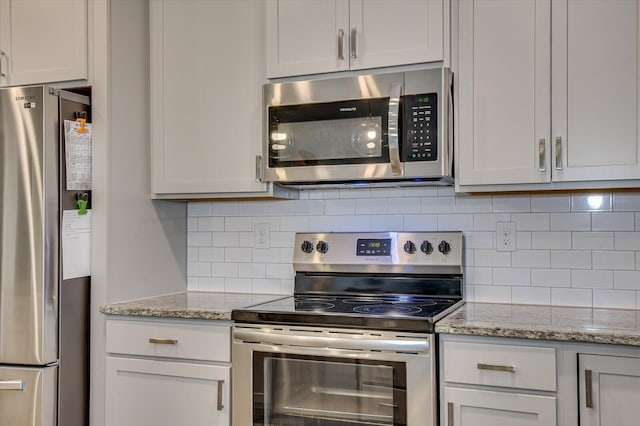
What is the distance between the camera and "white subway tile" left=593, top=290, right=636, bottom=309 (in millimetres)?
2328

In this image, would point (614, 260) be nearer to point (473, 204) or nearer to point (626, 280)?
point (626, 280)

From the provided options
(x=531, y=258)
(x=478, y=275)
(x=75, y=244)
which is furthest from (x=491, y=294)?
(x=75, y=244)

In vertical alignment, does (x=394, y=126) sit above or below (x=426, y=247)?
above

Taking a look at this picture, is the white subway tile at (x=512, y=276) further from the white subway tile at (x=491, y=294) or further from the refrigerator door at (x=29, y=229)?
the refrigerator door at (x=29, y=229)

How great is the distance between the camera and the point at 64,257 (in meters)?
2.35

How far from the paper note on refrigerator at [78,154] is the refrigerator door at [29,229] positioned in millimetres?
63

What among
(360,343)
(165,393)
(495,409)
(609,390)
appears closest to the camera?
(609,390)

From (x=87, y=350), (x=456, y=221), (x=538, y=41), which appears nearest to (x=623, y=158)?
(x=538, y=41)

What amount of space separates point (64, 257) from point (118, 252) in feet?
0.76

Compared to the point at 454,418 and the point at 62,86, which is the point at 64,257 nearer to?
the point at 62,86

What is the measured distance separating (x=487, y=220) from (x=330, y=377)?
3.11ft

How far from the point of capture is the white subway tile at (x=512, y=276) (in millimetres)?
2475

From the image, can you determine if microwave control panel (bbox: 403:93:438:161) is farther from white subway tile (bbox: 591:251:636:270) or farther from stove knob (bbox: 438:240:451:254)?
white subway tile (bbox: 591:251:636:270)

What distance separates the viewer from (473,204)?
8.41 feet
